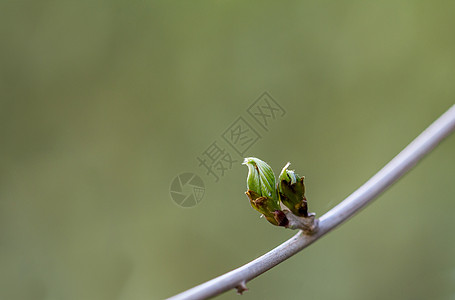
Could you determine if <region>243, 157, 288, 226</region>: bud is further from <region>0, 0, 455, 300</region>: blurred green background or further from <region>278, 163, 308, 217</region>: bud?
<region>0, 0, 455, 300</region>: blurred green background

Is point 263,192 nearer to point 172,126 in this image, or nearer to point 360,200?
point 360,200

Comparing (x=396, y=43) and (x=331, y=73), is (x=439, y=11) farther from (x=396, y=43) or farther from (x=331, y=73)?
(x=331, y=73)

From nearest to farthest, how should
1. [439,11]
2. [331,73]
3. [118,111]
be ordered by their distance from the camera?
[439,11] < [331,73] < [118,111]

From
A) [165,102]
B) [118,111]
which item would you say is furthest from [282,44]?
[118,111]

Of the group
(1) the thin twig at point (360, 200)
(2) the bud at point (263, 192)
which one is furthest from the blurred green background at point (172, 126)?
(1) the thin twig at point (360, 200)

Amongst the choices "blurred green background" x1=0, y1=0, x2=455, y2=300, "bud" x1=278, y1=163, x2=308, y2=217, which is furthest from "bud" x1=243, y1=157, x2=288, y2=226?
"blurred green background" x1=0, y1=0, x2=455, y2=300

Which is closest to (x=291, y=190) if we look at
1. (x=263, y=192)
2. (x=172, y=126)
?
(x=263, y=192)

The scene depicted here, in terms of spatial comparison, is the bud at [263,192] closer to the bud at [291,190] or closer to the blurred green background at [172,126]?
the bud at [291,190]
